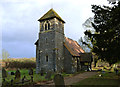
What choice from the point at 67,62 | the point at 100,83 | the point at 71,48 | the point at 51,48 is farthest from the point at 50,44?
the point at 100,83

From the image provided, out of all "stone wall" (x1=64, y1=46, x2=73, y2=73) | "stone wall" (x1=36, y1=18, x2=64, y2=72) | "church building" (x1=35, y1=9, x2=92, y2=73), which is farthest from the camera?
"stone wall" (x1=64, y1=46, x2=73, y2=73)

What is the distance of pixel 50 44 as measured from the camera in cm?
2105

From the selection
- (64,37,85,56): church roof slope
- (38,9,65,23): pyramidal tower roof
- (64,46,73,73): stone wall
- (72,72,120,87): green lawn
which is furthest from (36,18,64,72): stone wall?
(72,72,120,87): green lawn

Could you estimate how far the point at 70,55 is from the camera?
2145 centimetres

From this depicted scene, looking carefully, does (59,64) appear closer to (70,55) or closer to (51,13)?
(70,55)

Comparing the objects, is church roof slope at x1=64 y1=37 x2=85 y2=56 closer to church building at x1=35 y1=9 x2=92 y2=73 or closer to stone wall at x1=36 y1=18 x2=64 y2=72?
church building at x1=35 y1=9 x2=92 y2=73

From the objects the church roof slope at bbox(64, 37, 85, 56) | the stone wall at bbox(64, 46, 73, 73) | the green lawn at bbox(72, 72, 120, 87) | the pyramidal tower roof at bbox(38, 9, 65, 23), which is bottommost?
the green lawn at bbox(72, 72, 120, 87)

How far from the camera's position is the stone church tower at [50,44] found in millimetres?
20406

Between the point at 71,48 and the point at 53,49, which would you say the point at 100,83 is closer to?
the point at 53,49

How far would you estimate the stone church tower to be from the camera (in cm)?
2041

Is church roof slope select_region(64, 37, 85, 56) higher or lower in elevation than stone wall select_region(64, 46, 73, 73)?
higher

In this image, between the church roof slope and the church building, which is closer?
the church building

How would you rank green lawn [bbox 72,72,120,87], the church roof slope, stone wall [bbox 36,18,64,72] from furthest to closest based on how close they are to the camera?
the church roof slope
stone wall [bbox 36,18,64,72]
green lawn [bbox 72,72,120,87]

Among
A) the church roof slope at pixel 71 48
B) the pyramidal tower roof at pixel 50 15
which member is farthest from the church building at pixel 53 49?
the church roof slope at pixel 71 48
